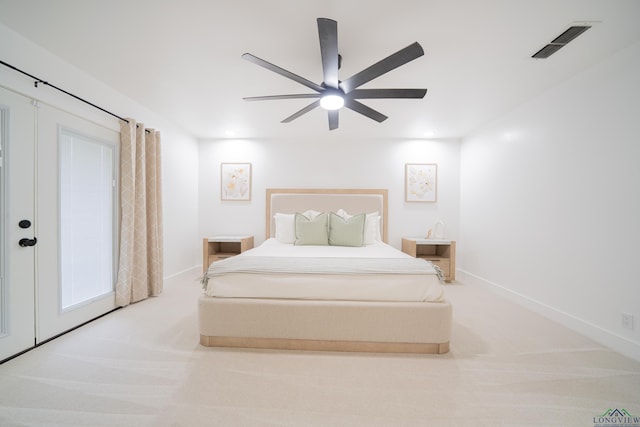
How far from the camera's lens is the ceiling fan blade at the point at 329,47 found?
4.50ft

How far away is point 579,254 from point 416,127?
248 cm

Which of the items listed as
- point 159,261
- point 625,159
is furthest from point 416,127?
point 159,261

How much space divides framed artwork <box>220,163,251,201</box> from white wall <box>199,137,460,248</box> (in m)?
0.09

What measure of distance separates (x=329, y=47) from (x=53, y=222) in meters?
2.69

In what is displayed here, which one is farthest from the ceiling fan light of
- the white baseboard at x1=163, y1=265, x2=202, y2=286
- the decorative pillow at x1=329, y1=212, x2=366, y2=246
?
the white baseboard at x1=163, y1=265, x2=202, y2=286

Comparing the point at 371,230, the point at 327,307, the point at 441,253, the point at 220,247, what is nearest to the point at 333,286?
the point at 327,307

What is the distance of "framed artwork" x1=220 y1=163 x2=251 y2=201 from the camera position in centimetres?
461

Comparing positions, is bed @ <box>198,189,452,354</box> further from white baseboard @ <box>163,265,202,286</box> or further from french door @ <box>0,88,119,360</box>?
white baseboard @ <box>163,265,202,286</box>

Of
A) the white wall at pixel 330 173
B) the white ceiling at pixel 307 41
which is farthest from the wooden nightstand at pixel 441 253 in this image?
the white ceiling at pixel 307 41

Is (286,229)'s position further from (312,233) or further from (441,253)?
(441,253)

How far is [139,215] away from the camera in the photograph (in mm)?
3107

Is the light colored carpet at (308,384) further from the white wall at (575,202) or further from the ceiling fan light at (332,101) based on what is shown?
the ceiling fan light at (332,101)

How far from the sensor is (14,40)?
197 centimetres

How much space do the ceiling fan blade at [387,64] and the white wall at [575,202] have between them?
1978 mm
